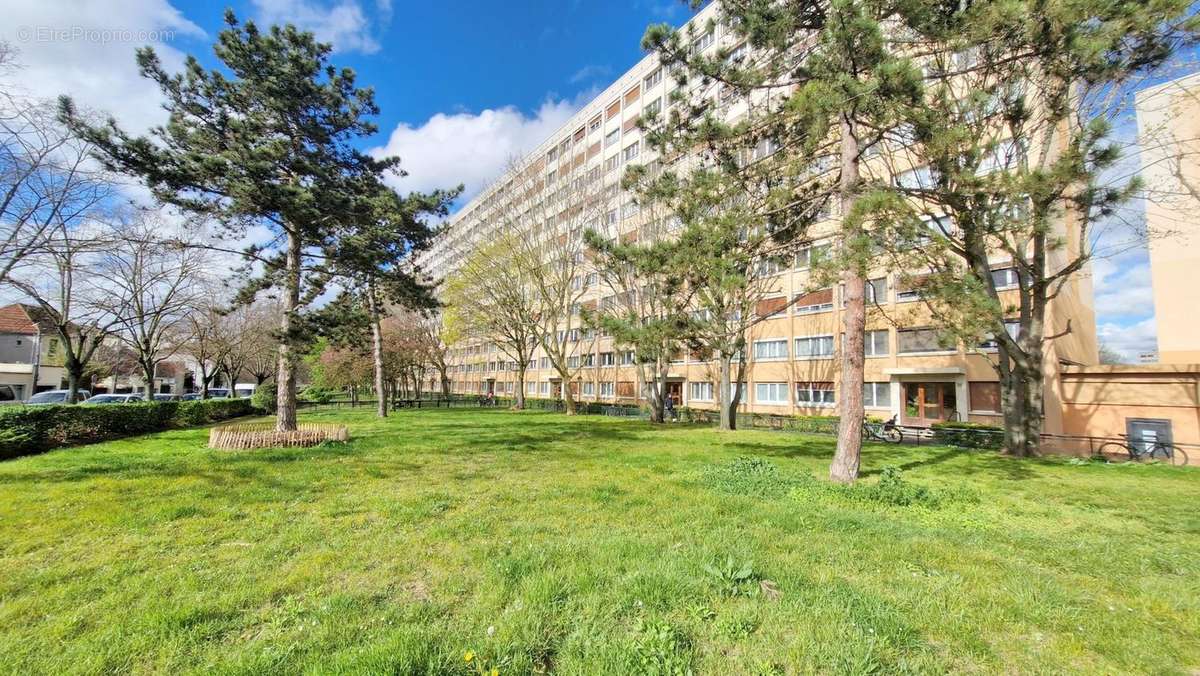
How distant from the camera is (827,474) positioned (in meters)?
9.66

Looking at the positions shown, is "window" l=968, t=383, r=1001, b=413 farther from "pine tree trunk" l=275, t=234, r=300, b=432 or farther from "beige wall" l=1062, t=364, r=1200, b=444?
"pine tree trunk" l=275, t=234, r=300, b=432

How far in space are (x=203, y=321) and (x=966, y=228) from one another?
36482 mm

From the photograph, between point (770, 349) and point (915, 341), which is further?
point (770, 349)

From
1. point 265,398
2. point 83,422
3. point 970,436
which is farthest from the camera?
point 265,398

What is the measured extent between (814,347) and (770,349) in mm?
3032

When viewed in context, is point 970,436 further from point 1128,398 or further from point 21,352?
point 21,352

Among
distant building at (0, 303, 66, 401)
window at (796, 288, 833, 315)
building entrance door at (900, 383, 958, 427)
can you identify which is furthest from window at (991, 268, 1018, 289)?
distant building at (0, 303, 66, 401)

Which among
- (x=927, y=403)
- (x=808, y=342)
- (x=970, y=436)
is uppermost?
(x=808, y=342)

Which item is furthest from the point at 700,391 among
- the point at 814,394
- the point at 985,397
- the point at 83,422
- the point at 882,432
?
the point at 83,422

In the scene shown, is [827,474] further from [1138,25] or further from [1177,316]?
[1177,316]

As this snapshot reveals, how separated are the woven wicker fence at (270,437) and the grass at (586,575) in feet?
11.3

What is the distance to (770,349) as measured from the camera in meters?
31.5

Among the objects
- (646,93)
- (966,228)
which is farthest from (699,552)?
(646,93)

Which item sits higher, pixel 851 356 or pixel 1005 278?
pixel 1005 278
